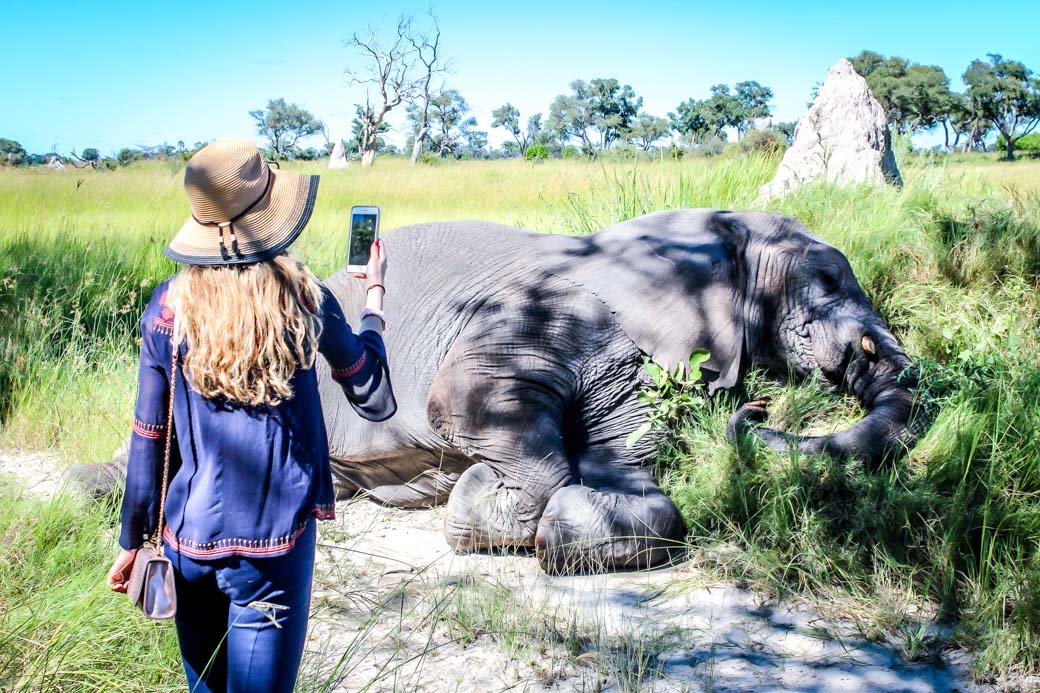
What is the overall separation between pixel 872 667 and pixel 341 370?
216 cm

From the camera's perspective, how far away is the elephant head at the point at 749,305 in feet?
16.5

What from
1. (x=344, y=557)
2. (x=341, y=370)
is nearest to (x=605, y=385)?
(x=344, y=557)

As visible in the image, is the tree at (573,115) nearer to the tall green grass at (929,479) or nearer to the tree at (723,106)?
the tree at (723,106)

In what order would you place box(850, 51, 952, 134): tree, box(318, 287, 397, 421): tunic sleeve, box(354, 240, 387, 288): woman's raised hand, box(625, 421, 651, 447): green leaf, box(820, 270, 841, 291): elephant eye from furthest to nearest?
1. box(850, 51, 952, 134): tree
2. box(820, 270, 841, 291): elephant eye
3. box(625, 421, 651, 447): green leaf
4. box(354, 240, 387, 288): woman's raised hand
5. box(318, 287, 397, 421): tunic sleeve

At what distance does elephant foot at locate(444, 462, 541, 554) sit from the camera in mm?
4562

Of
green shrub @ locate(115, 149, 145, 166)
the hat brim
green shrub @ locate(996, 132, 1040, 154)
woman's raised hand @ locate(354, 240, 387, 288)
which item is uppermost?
green shrub @ locate(996, 132, 1040, 154)

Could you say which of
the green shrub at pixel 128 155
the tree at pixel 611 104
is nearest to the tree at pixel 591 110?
the tree at pixel 611 104

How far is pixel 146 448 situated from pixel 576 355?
293 cm

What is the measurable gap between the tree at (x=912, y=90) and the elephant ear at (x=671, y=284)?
197 feet

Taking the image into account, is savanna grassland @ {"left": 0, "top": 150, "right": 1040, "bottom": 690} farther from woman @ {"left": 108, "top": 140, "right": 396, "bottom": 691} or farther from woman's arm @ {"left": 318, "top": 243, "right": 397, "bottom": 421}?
woman's arm @ {"left": 318, "top": 243, "right": 397, "bottom": 421}

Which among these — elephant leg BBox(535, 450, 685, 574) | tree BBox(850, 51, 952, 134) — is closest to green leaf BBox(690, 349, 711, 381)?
elephant leg BBox(535, 450, 685, 574)

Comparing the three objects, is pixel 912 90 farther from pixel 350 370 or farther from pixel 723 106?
pixel 350 370

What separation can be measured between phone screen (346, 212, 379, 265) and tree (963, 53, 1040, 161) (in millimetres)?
69820

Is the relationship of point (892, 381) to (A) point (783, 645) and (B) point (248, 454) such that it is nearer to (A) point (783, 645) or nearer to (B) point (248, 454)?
(A) point (783, 645)
